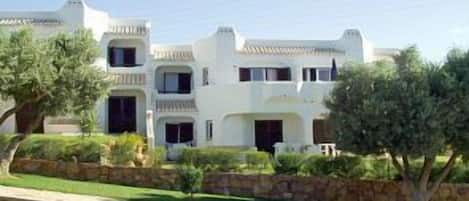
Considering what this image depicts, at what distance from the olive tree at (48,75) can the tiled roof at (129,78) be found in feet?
42.1

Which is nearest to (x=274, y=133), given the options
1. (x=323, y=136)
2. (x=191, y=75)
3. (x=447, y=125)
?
(x=323, y=136)

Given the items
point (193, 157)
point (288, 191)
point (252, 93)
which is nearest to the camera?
point (288, 191)

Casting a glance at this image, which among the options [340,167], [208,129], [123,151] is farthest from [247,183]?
[208,129]

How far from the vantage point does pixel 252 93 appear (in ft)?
116

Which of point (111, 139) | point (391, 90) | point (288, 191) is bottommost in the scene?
point (288, 191)

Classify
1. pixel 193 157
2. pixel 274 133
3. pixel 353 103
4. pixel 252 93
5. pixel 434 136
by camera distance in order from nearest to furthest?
pixel 434 136 → pixel 353 103 → pixel 193 157 → pixel 252 93 → pixel 274 133

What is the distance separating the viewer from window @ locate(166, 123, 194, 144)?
37.8 metres

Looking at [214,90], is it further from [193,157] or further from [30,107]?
[30,107]

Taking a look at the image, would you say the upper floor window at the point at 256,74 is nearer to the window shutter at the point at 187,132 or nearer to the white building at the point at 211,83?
the white building at the point at 211,83

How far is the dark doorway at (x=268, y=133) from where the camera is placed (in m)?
37.6

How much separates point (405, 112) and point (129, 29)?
2312 centimetres

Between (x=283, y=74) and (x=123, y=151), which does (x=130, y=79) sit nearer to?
(x=283, y=74)

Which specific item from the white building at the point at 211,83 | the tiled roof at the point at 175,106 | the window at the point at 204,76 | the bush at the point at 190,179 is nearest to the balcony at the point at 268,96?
the white building at the point at 211,83

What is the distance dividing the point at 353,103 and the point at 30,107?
12877mm
